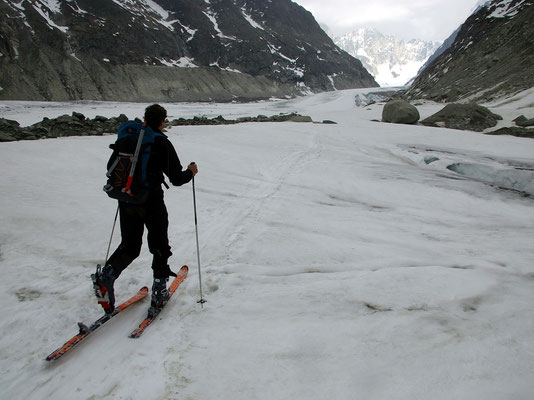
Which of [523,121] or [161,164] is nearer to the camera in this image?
[161,164]

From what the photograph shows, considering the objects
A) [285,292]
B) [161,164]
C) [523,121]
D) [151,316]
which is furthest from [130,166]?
[523,121]

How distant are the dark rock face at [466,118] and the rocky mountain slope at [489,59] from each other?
12596 millimetres

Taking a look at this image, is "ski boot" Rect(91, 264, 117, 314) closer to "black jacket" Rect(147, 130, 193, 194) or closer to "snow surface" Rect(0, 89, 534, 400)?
"snow surface" Rect(0, 89, 534, 400)

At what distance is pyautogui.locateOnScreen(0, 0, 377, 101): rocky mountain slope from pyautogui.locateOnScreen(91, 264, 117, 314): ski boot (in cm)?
7796

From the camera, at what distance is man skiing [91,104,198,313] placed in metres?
3.58

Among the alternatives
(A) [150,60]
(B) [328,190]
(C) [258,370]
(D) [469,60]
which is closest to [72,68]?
(A) [150,60]

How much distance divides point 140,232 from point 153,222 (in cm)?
25

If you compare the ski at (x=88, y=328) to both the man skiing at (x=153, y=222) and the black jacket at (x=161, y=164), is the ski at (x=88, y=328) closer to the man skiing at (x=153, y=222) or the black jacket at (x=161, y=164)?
A: the man skiing at (x=153, y=222)

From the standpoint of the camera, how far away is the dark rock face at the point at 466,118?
819 inches

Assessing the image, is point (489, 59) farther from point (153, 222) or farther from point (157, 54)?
point (157, 54)

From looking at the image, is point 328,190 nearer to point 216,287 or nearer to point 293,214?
point 293,214

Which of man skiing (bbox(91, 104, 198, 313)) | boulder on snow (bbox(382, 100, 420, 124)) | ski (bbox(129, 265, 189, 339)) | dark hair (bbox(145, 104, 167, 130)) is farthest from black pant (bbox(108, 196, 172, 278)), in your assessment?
boulder on snow (bbox(382, 100, 420, 124))

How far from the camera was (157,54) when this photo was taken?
10275 cm

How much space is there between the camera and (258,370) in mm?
2867
